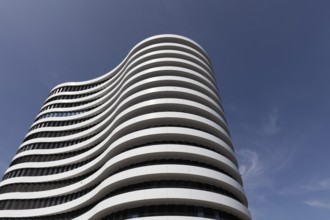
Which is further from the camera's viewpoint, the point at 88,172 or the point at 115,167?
the point at 88,172

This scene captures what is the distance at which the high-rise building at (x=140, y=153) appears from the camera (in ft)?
89.5

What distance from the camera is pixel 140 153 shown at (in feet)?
96.5

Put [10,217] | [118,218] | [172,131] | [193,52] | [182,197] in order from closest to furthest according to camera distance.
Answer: [182,197]
[118,218]
[172,131]
[10,217]
[193,52]

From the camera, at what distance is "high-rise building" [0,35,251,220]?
27281 mm

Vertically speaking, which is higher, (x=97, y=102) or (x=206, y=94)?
(x=97, y=102)

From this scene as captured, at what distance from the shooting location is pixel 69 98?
205 feet

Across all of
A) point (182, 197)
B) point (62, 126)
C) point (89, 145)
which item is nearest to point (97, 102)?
point (62, 126)

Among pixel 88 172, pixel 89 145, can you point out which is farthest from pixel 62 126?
pixel 88 172

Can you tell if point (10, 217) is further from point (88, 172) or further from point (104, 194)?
point (104, 194)

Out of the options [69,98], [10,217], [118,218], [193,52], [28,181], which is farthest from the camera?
[69,98]

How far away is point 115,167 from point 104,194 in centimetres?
372

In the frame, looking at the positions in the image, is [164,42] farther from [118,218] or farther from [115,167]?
[118,218]

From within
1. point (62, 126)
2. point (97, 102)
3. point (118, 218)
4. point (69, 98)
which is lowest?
point (118, 218)

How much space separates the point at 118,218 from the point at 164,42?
3316cm
